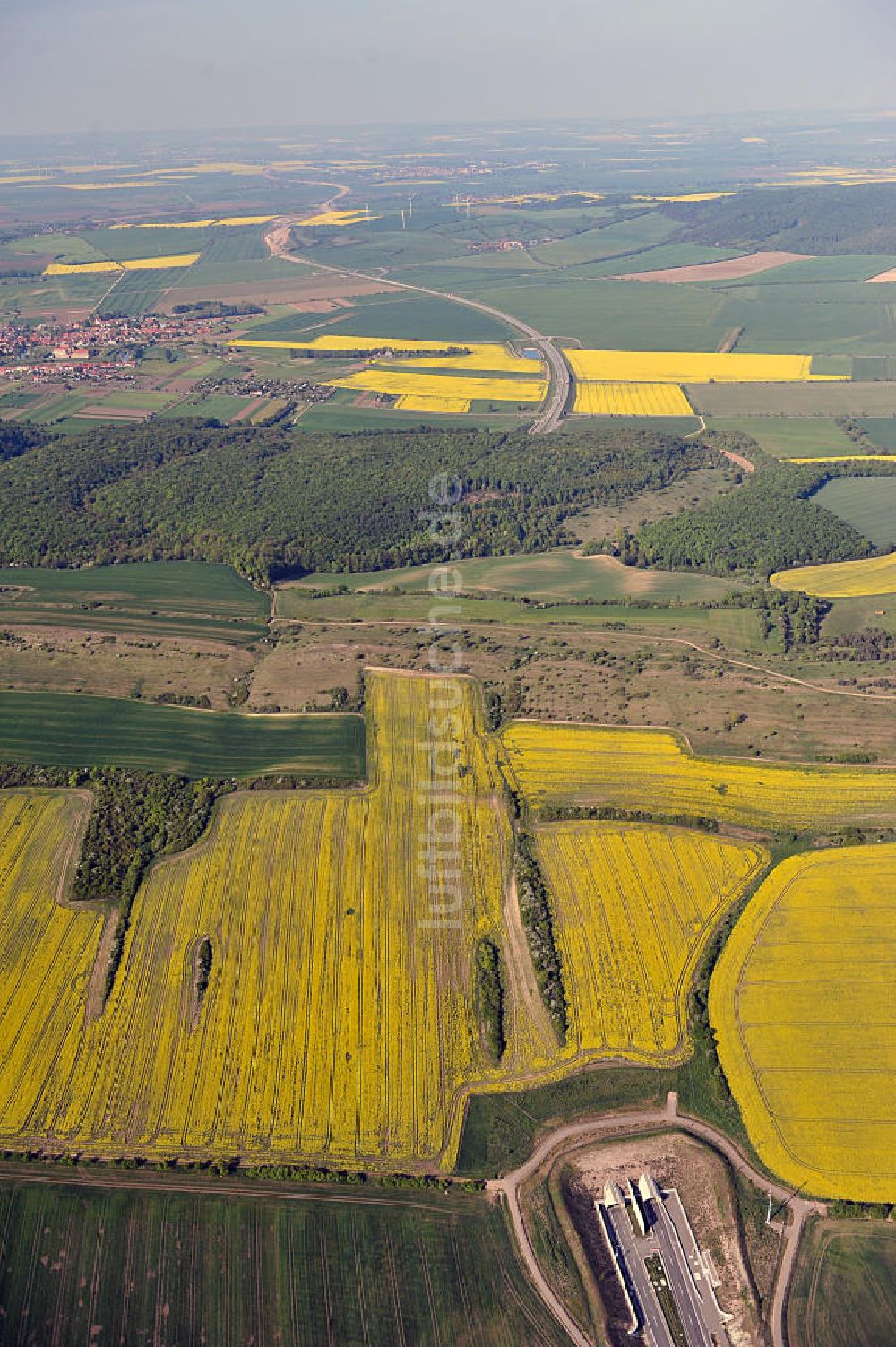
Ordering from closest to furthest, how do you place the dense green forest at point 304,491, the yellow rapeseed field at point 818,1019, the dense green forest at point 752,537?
the yellow rapeseed field at point 818,1019 < the dense green forest at point 752,537 < the dense green forest at point 304,491

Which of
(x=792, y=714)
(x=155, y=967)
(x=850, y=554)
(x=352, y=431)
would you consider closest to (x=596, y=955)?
(x=155, y=967)

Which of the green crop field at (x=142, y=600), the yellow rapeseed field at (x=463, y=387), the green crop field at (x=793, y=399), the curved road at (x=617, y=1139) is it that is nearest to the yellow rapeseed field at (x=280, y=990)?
the curved road at (x=617, y=1139)

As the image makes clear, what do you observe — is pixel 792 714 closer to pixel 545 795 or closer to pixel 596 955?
pixel 545 795

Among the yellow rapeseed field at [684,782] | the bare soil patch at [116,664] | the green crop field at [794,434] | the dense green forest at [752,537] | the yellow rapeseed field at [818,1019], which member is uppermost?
the green crop field at [794,434]

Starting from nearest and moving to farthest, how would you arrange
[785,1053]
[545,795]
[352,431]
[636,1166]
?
1. [636,1166]
2. [785,1053]
3. [545,795]
4. [352,431]

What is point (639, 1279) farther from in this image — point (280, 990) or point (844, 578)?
point (844, 578)

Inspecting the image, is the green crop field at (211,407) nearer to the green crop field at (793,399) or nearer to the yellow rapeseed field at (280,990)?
the green crop field at (793,399)

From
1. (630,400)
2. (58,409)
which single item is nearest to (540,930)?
(630,400)

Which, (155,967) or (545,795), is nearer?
(155,967)
